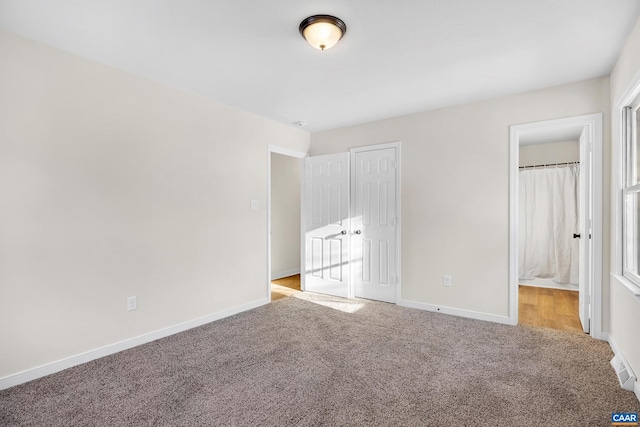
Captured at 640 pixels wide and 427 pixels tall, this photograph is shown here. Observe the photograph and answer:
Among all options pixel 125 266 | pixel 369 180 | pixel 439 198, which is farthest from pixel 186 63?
pixel 439 198

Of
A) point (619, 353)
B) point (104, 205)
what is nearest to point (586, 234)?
point (619, 353)

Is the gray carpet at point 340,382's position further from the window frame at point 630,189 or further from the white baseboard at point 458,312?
the window frame at point 630,189

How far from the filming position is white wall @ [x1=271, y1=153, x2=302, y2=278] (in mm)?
5855

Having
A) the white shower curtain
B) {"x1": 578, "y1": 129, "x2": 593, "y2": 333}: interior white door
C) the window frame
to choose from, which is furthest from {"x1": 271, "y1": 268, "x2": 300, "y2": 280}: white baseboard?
the window frame

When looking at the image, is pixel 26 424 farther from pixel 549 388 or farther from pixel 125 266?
pixel 549 388

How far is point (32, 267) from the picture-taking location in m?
2.27

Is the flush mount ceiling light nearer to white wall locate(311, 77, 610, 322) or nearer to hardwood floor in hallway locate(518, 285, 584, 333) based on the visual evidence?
white wall locate(311, 77, 610, 322)

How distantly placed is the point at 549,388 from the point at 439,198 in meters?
2.09

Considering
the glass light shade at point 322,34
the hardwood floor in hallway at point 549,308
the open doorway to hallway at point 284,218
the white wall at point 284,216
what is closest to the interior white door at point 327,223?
the open doorway to hallway at point 284,218

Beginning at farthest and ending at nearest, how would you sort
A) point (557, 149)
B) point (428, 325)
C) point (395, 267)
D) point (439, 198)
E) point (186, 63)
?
1. point (557, 149)
2. point (395, 267)
3. point (439, 198)
4. point (428, 325)
5. point (186, 63)

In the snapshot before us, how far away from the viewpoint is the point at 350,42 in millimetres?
2291

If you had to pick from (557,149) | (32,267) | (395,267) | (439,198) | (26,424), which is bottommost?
(26,424)

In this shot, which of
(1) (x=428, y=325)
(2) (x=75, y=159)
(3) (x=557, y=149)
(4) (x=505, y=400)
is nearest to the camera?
(4) (x=505, y=400)

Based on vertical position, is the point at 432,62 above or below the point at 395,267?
above
